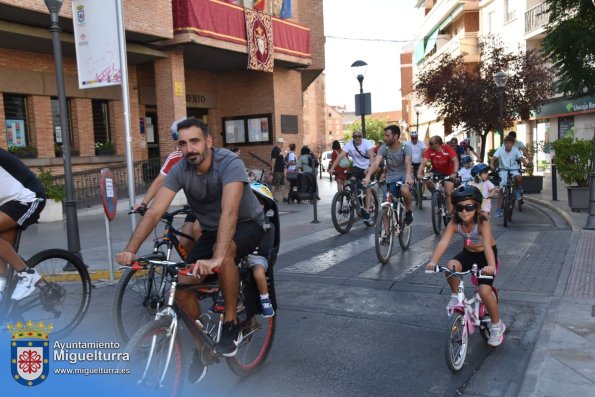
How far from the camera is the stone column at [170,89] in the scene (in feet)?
56.8

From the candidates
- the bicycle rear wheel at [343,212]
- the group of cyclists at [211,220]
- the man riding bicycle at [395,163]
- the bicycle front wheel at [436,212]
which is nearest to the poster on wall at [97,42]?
the group of cyclists at [211,220]

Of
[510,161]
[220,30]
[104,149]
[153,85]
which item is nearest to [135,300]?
[510,161]

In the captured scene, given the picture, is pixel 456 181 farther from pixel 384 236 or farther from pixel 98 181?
pixel 98 181

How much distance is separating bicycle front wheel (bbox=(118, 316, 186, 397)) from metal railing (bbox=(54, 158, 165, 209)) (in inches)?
508

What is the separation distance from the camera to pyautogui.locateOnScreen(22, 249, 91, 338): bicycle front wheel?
15.5 feet

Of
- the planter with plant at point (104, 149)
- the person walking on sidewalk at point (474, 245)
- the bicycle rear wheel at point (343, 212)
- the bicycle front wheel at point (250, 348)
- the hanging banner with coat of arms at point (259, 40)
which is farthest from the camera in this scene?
the hanging banner with coat of arms at point (259, 40)

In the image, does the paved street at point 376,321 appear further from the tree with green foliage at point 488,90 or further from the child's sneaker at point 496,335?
the tree with green foliage at point 488,90

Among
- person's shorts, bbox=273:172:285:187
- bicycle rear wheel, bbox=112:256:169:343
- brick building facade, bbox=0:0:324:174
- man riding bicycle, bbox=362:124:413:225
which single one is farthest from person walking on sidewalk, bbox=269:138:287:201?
bicycle rear wheel, bbox=112:256:169:343

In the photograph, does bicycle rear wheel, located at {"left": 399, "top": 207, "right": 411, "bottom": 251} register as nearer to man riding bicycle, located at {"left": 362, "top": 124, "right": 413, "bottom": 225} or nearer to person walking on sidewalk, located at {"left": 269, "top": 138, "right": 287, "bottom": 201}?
man riding bicycle, located at {"left": 362, "top": 124, "right": 413, "bottom": 225}

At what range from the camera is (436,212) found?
10234 millimetres

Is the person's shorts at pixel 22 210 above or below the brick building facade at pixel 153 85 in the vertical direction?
below

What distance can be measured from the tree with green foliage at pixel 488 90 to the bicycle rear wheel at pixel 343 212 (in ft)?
42.5

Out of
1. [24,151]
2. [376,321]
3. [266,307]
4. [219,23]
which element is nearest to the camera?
[266,307]

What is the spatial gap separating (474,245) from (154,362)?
2.65 m
